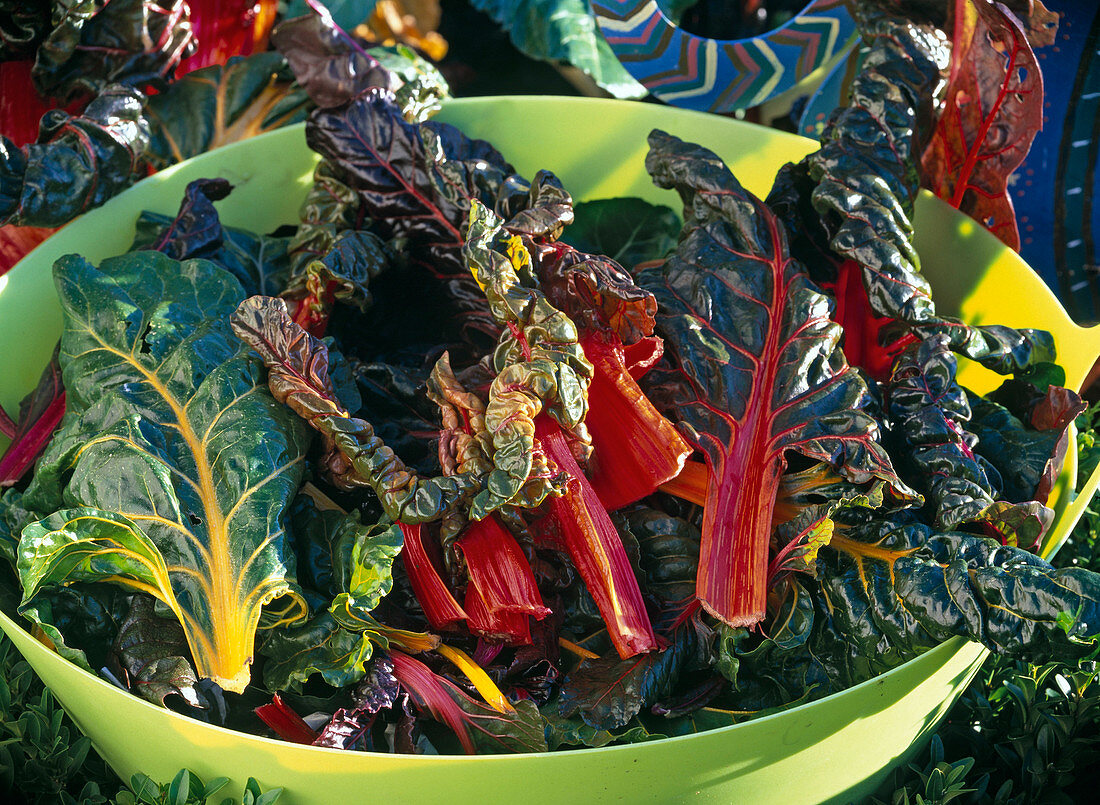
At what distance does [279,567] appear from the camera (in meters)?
1.10

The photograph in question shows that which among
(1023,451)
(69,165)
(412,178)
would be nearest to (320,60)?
(412,178)

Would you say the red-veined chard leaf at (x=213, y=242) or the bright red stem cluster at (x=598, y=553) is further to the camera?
the red-veined chard leaf at (x=213, y=242)

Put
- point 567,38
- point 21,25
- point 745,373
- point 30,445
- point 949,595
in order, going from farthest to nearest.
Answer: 1. point 567,38
2. point 21,25
3. point 30,445
4. point 745,373
5. point 949,595

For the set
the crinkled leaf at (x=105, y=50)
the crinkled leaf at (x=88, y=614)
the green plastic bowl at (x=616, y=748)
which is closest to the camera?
the green plastic bowl at (x=616, y=748)

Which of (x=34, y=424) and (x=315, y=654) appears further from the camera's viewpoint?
(x=34, y=424)

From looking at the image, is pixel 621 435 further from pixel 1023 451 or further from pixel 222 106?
pixel 222 106

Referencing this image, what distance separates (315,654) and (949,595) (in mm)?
668

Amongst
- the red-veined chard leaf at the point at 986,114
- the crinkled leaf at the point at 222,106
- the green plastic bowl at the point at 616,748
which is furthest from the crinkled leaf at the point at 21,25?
the red-veined chard leaf at the point at 986,114

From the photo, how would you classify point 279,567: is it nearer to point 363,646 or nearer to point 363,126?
point 363,646

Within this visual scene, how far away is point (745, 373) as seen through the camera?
126 centimetres

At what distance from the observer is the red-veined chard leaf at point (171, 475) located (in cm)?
107

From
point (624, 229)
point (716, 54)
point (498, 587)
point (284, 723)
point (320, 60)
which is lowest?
point (284, 723)

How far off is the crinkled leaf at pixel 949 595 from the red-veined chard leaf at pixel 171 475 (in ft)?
2.06

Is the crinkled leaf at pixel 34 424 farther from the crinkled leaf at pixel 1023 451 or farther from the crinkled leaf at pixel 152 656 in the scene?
the crinkled leaf at pixel 1023 451
